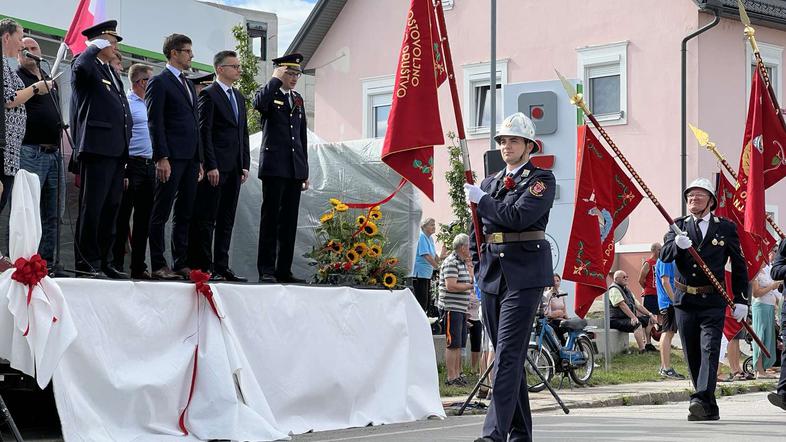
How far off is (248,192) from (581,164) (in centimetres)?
376

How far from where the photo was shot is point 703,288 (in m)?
11.6

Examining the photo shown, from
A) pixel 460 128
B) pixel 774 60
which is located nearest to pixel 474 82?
pixel 774 60

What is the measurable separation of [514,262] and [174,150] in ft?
12.4

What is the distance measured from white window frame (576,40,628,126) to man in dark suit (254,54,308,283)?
18184mm

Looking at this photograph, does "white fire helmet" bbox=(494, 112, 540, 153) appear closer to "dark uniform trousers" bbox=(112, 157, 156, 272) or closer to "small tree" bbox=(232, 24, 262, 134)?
"dark uniform trousers" bbox=(112, 157, 156, 272)

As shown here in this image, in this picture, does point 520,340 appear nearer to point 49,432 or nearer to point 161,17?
point 49,432

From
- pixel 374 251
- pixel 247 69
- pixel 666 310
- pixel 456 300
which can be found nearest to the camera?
pixel 374 251

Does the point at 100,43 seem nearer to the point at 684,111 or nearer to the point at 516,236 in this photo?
the point at 516,236

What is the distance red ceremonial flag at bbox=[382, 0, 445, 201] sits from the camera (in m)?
10.2

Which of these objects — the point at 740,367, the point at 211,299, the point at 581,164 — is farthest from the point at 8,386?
the point at 740,367

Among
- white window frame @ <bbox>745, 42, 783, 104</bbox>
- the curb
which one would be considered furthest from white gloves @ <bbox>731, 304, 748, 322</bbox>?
white window frame @ <bbox>745, 42, 783, 104</bbox>

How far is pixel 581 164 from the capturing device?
15555 millimetres

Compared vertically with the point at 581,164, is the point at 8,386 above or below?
below

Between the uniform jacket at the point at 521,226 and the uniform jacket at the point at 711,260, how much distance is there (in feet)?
10.2
